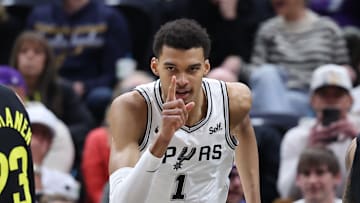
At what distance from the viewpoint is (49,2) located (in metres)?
12.2

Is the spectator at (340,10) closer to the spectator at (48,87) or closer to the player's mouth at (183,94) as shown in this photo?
the spectator at (48,87)

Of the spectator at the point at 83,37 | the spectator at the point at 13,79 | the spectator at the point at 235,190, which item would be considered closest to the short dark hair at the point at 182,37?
the spectator at the point at 235,190

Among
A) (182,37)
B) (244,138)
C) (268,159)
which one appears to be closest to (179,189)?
(244,138)

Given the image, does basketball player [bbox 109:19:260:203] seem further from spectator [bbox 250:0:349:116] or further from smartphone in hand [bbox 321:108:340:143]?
spectator [bbox 250:0:349:116]

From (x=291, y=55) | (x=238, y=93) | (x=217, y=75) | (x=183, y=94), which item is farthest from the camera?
(x=291, y=55)

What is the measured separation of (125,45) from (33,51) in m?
1.54

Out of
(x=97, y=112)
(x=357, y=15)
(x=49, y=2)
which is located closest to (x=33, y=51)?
(x=97, y=112)

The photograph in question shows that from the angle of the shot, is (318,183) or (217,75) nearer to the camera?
(318,183)

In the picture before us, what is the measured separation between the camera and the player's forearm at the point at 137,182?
630cm

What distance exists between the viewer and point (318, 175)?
8.78m

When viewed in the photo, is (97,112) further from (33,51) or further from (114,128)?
(114,128)

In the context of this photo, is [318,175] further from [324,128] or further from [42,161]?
[42,161]

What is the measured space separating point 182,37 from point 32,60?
3890 mm

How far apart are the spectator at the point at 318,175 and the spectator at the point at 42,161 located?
1830 mm
